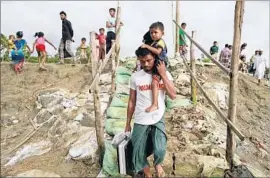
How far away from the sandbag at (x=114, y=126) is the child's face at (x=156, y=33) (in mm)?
1992

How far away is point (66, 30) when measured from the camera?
346 inches

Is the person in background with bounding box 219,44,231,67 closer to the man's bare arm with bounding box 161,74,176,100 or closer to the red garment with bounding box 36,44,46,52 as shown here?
the red garment with bounding box 36,44,46,52

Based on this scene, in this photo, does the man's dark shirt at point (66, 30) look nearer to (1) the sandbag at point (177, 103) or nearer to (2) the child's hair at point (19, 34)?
(2) the child's hair at point (19, 34)

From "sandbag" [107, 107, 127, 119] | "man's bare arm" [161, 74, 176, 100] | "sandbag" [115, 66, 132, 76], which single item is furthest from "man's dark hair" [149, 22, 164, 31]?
"sandbag" [115, 66, 132, 76]

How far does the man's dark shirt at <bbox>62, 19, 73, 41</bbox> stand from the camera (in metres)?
8.75

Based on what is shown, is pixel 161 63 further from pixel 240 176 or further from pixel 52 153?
pixel 52 153

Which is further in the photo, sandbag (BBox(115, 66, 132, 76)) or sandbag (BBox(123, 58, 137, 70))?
sandbag (BBox(123, 58, 137, 70))

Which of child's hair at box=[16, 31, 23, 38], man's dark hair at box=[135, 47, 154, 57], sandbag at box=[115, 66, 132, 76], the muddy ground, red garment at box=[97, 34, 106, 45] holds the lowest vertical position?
the muddy ground

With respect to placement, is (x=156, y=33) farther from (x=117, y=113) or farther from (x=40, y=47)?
(x=40, y=47)

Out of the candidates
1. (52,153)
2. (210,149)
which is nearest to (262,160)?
(210,149)

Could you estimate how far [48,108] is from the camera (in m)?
7.87

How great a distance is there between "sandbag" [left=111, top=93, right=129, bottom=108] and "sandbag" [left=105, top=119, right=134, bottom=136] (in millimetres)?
644

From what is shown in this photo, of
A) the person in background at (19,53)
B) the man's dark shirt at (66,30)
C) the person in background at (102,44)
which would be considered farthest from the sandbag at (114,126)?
the person in background at (19,53)

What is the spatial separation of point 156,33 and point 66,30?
18.9ft
